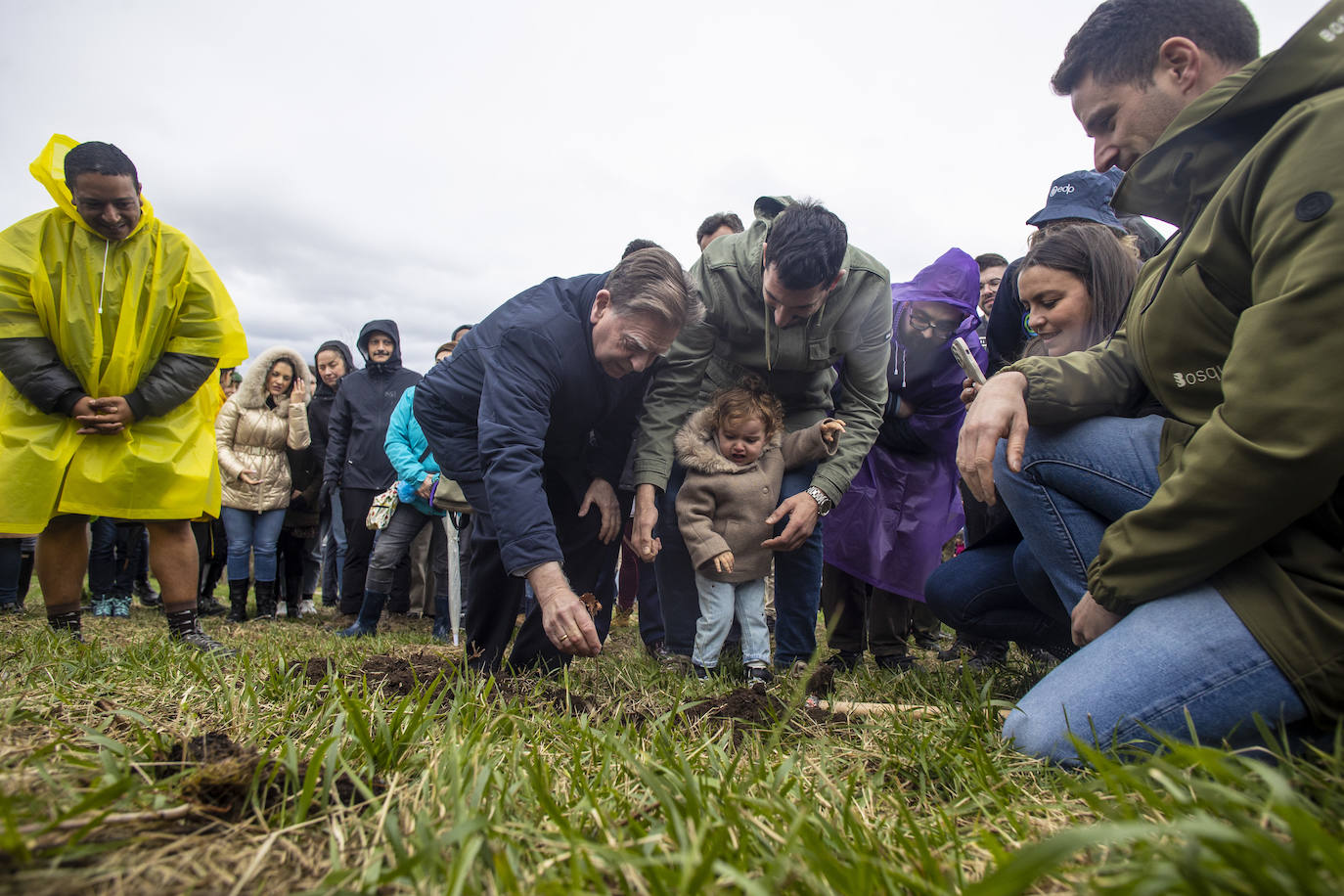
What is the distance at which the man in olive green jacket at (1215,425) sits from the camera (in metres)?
1.32

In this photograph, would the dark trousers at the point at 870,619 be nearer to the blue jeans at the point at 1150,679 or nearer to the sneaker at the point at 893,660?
the sneaker at the point at 893,660

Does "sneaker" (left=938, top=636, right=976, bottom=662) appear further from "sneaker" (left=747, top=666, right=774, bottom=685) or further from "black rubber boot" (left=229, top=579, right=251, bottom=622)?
"black rubber boot" (left=229, top=579, right=251, bottom=622)

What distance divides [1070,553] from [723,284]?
74.7 inches

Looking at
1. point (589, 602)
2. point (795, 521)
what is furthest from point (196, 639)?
point (795, 521)

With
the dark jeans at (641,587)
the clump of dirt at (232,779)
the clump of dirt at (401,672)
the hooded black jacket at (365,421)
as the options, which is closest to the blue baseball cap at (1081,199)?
the dark jeans at (641,587)

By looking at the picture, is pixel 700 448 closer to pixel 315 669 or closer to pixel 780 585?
pixel 780 585

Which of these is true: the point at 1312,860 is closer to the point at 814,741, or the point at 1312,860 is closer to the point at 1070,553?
the point at 814,741

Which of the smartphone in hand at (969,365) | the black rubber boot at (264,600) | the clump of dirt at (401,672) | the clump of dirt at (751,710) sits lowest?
the black rubber boot at (264,600)

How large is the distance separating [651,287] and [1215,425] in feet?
5.90

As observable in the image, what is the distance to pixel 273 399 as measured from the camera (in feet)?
22.6

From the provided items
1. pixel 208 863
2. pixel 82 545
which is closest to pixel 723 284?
pixel 208 863

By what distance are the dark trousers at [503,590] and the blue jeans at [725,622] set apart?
608mm

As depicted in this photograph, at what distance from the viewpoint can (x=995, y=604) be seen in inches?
108

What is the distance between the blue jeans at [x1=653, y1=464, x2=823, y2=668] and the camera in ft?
11.1
